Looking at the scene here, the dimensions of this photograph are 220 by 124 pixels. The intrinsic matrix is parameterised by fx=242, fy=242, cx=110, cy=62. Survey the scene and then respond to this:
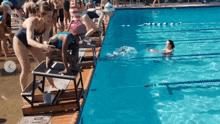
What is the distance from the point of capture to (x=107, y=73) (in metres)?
6.96

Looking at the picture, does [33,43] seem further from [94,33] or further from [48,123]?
[94,33]

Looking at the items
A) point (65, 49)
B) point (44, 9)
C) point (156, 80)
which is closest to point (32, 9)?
point (44, 9)

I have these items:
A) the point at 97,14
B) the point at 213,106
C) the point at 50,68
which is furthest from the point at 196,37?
the point at 50,68

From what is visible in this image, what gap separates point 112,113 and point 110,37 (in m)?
6.11

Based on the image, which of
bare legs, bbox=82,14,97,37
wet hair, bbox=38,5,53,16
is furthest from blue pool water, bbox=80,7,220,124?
wet hair, bbox=38,5,53,16

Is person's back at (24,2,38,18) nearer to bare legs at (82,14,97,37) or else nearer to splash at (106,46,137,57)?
bare legs at (82,14,97,37)

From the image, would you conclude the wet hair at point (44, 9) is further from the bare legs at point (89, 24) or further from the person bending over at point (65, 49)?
the bare legs at point (89, 24)

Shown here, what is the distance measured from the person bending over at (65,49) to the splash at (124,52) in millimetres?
4937

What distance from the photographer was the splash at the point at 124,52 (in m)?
8.20

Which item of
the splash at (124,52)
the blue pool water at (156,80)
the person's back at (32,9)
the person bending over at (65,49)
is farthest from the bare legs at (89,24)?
the person bending over at (65,49)

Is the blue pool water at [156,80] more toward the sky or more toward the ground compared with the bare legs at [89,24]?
more toward the ground

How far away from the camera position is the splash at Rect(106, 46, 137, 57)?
820cm

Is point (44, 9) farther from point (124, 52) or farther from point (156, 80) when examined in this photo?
point (124, 52)

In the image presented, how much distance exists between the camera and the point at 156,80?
Answer: 21.0 ft
